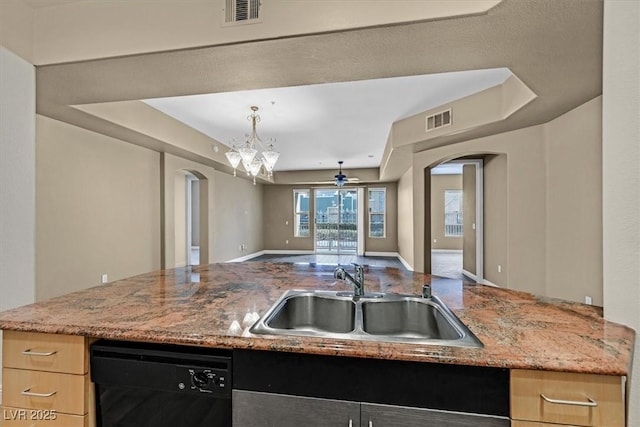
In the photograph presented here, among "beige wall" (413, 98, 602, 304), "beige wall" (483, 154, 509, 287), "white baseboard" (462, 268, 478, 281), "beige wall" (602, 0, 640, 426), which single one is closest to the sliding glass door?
"white baseboard" (462, 268, 478, 281)

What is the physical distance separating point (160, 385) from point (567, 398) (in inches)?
52.8

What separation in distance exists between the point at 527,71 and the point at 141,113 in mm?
4164

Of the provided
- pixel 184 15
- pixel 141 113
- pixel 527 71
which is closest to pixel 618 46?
pixel 527 71

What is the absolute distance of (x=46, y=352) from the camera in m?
1.15

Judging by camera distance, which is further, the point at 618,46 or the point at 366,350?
the point at 618,46

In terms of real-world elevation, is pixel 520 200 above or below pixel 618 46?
below

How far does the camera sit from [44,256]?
3.11 metres

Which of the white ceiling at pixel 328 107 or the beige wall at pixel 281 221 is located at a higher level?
the white ceiling at pixel 328 107

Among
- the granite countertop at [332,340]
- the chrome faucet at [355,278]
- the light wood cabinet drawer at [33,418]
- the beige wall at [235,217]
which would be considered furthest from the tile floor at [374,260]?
the light wood cabinet drawer at [33,418]

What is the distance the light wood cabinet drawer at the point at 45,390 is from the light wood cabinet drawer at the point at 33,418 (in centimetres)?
2

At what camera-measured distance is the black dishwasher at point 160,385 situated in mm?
1055

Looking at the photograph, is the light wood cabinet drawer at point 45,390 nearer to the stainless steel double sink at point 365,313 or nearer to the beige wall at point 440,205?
the stainless steel double sink at point 365,313

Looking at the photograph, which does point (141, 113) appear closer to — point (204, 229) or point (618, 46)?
point (204, 229)

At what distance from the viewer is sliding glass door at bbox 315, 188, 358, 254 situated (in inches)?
386
